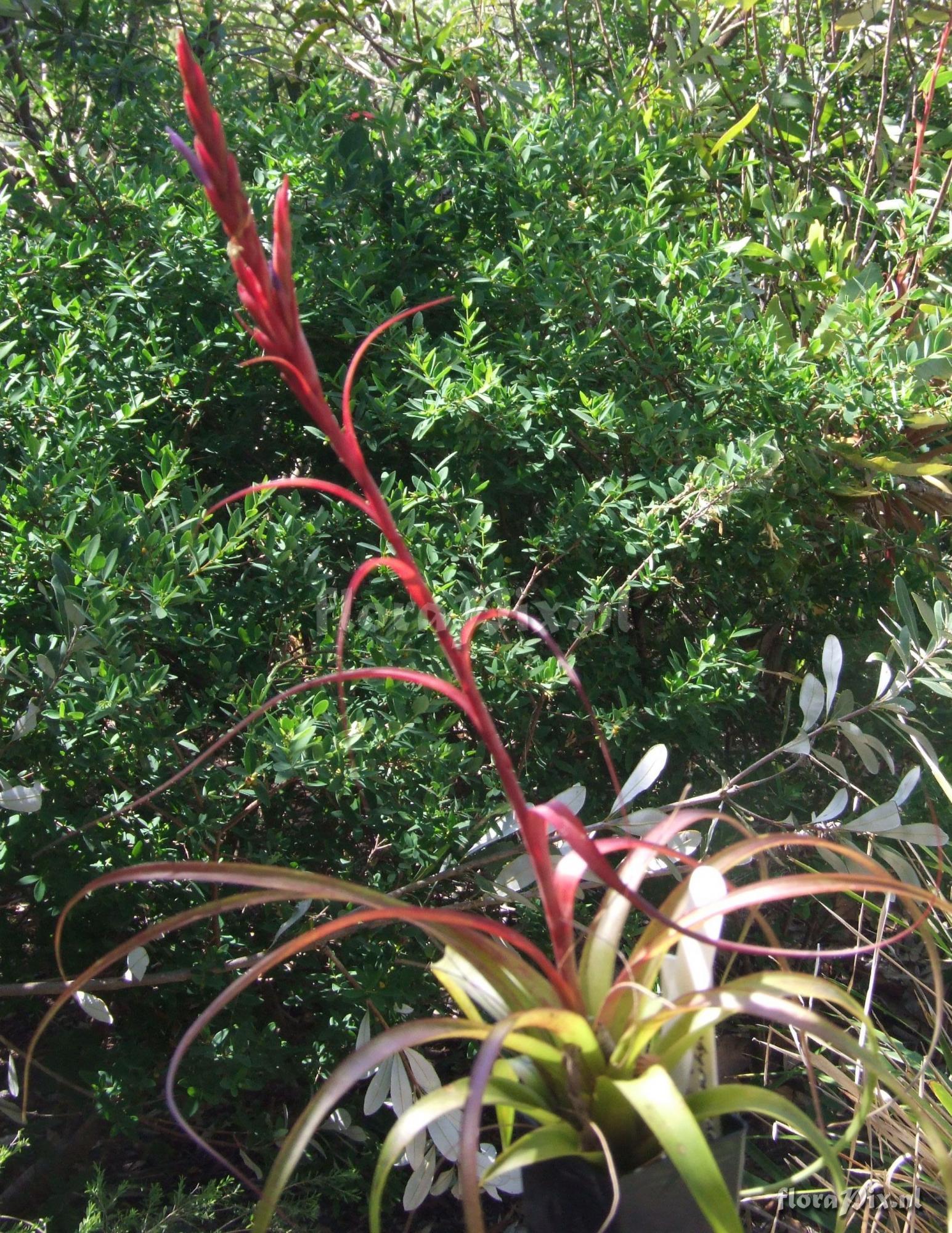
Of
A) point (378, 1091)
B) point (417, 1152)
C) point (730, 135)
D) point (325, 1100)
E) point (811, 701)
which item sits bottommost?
point (417, 1152)

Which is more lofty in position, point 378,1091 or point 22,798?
point 22,798

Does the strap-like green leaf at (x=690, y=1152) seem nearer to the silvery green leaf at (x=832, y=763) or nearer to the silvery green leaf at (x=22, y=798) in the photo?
the silvery green leaf at (x=22, y=798)

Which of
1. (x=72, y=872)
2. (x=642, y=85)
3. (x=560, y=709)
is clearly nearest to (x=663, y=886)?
(x=560, y=709)

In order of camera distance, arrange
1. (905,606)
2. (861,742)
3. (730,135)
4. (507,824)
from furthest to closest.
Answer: (730,135), (905,606), (861,742), (507,824)

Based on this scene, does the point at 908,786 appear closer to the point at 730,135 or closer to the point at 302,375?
the point at 302,375

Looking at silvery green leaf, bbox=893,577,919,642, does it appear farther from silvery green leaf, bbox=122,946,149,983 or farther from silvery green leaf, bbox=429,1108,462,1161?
silvery green leaf, bbox=122,946,149,983

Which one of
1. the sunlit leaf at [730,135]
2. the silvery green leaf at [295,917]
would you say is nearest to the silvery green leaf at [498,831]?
the silvery green leaf at [295,917]

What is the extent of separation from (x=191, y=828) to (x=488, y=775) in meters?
0.49

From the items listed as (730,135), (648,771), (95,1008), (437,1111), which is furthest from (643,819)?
(730,135)

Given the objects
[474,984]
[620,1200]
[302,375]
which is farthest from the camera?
[474,984]

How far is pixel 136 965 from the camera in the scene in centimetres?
153

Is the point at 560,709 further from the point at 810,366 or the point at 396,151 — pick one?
the point at 396,151

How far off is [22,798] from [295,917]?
1.37 ft

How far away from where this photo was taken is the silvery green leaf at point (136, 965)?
1.52 metres
